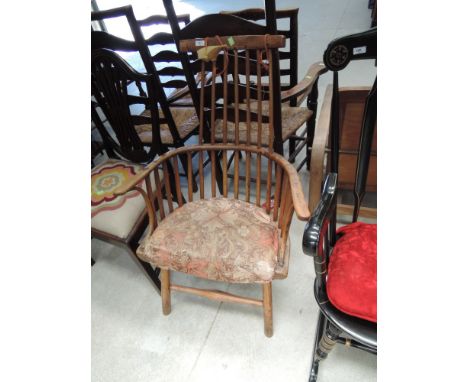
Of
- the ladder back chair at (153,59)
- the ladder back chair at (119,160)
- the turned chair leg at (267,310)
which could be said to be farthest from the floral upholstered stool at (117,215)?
the turned chair leg at (267,310)

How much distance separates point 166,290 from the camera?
117cm

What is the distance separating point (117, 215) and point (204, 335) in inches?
24.4

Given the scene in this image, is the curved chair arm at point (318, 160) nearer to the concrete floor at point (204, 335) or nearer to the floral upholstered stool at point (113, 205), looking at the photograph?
the concrete floor at point (204, 335)

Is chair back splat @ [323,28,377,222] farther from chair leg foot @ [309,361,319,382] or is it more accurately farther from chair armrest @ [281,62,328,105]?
chair leg foot @ [309,361,319,382]

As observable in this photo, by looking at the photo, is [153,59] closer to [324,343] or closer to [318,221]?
[318,221]

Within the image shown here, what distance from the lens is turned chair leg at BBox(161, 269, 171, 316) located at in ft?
3.69

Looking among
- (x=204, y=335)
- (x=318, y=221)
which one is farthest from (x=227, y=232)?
(x=204, y=335)

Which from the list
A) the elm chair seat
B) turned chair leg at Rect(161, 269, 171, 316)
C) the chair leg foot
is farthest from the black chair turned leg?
the elm chair seat

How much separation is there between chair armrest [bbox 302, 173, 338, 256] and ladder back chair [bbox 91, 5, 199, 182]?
850 millimetres
